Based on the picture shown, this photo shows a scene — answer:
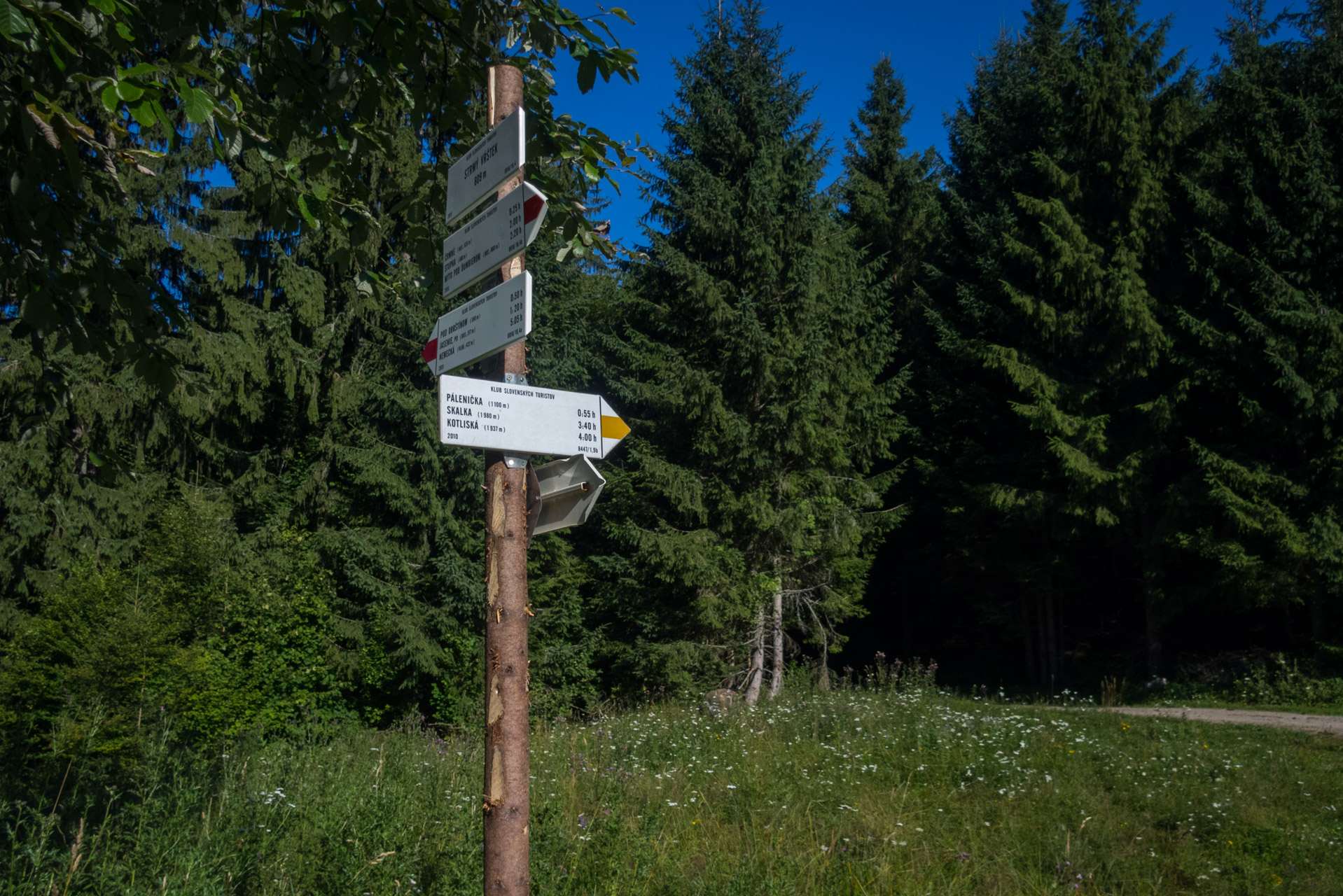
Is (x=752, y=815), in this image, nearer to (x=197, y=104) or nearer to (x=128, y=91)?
(x=197, y=104)

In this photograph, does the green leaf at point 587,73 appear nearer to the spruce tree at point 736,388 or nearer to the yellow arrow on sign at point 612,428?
the yellow arrow on sign at point 612,428

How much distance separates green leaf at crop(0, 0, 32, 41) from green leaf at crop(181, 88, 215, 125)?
16.3 inches

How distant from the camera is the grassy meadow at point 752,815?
12.3 feet

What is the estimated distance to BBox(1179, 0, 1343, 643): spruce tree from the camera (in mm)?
13172

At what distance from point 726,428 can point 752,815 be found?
889 cm

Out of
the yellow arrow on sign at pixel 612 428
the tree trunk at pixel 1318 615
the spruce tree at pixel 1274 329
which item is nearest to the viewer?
the yellow arrow on sign at pixel 612 428

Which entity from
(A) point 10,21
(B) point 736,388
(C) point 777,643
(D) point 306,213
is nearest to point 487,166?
(D) point 306,213

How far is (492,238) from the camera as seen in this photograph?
2.85 m

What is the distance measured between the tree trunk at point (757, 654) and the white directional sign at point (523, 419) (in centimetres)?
1148

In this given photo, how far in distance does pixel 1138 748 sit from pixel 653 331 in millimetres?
10169

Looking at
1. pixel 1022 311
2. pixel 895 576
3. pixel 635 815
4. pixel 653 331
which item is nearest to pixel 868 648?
pixel 895 576

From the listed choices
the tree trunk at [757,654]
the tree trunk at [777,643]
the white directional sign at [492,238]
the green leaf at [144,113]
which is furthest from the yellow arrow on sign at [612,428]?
the tree trunk at [777,643]

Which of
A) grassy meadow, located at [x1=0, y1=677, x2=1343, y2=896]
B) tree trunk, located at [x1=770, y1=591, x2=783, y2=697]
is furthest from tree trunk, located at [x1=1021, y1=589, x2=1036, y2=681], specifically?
grassy meadow, located at [x1=0, y1=677, x2=1343, y2=896]

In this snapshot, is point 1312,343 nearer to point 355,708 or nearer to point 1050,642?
point 1050,642
